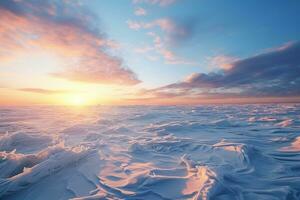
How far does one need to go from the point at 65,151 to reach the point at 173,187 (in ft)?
11.6

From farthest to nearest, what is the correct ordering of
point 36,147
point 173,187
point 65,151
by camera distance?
point 36,147
point 65,151
point 173,187

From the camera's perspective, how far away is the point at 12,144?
8305 millimetres

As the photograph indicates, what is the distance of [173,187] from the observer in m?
4.31

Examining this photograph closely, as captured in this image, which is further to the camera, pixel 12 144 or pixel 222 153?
pixel 12 144

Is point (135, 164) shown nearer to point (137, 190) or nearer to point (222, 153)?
point (137, 190)

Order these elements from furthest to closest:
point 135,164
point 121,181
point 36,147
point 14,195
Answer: point 36,147
point 135,164
point 121,181
point 14,195

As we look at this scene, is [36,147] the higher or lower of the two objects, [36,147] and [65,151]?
the lower

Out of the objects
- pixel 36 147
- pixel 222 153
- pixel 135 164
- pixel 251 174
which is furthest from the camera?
pixel 36 147

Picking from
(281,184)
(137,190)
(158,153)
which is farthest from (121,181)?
(281,184)

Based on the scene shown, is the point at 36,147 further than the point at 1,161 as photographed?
Yes

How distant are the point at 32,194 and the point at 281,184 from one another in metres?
5.98

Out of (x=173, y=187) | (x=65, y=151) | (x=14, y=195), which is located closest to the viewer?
(x=14, y=195)

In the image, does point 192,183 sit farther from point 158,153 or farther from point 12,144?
point 12,144

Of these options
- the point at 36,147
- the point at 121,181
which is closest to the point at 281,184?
the point at 121,181
